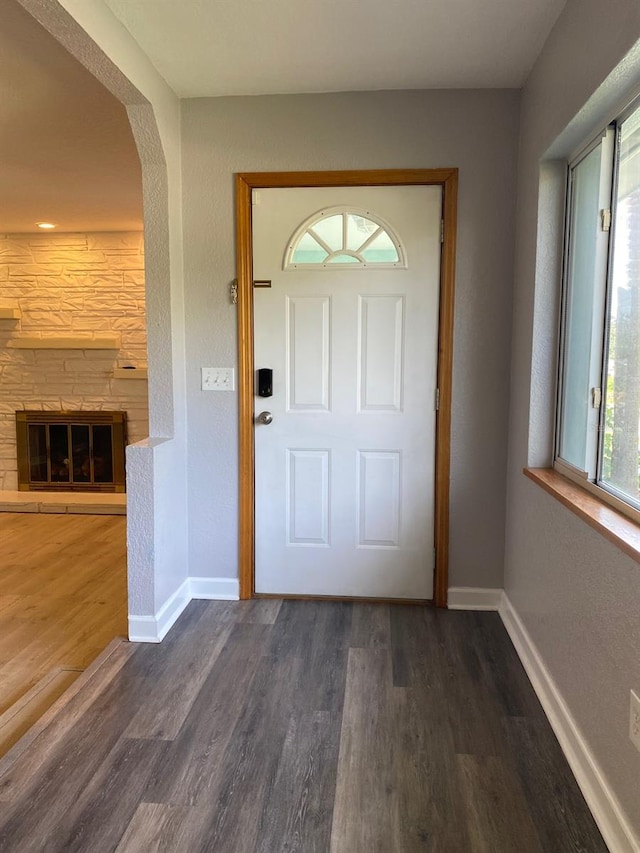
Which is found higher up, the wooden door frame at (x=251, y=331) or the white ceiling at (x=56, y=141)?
the white ceiling at (x=56, y=141)

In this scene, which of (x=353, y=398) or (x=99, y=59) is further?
(x=353, y=398)

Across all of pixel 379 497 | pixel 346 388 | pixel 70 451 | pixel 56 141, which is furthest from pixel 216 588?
pixel 70 451

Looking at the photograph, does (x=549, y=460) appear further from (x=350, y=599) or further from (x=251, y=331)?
(x=251, y=331)

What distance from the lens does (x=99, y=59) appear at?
1939 millimetres

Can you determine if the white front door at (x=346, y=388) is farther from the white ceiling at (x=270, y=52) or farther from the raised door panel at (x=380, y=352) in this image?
the white ceiling at (x=270, y=52)

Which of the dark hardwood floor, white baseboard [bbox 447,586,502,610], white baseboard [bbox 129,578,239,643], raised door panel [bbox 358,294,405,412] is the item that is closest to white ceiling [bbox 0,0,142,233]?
raised door panel [bbox 358,294,405,412]

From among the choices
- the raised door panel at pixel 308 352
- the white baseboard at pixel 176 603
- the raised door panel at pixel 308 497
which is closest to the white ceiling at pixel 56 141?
the raised door panel at pixel 308 352

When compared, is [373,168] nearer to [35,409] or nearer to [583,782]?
[583,782]

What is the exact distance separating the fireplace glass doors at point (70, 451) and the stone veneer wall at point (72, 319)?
10 centimetres

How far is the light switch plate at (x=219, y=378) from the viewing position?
2711mm

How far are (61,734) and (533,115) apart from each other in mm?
2851

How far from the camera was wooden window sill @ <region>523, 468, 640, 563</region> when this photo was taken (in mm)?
1369

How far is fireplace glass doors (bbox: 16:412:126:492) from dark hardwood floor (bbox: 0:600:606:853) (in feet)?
10.4

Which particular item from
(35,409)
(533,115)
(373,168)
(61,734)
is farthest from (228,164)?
(35,409)
